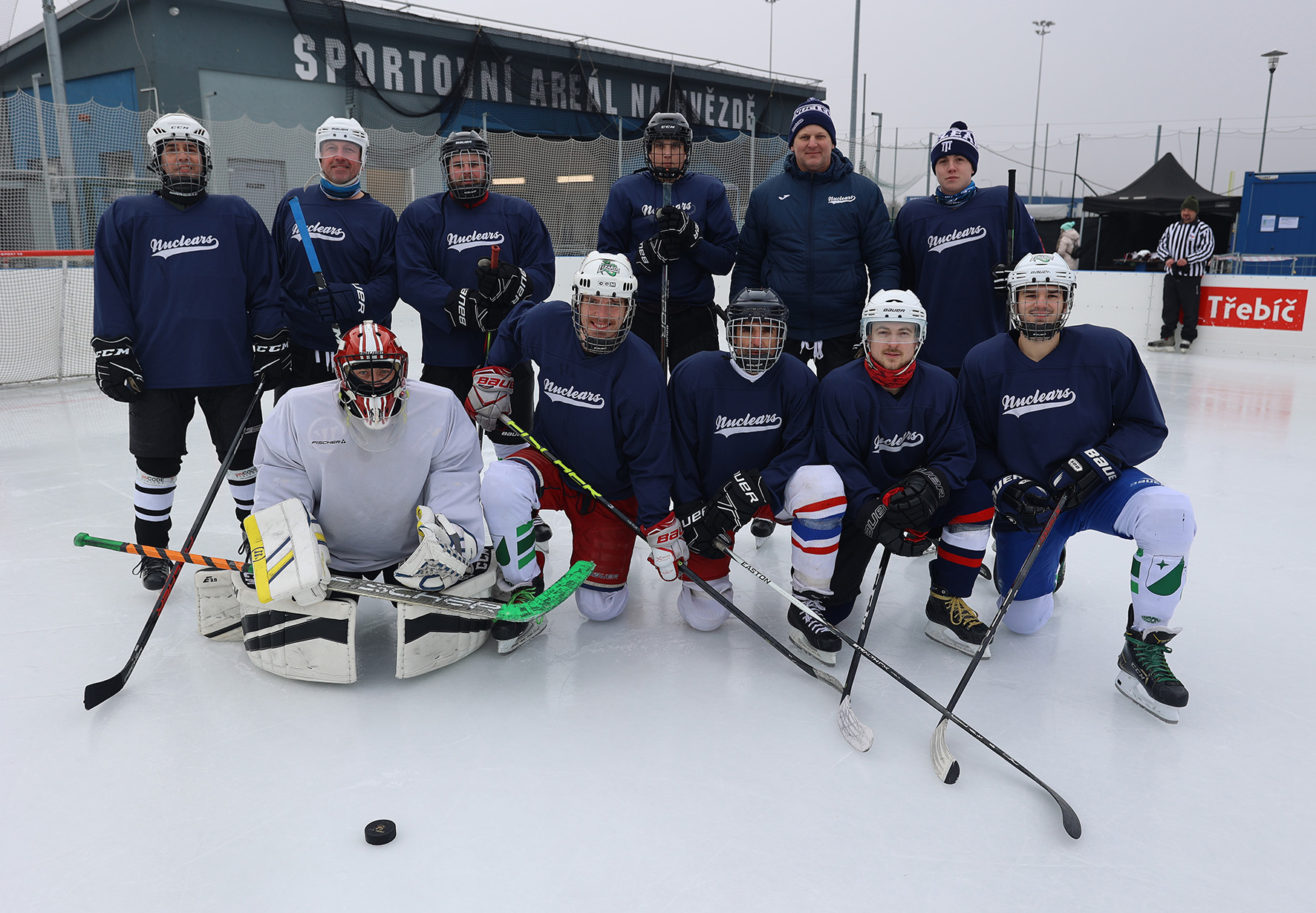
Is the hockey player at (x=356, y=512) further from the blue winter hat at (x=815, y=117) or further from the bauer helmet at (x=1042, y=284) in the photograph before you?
the blue winter hat at (x=815, y=117)

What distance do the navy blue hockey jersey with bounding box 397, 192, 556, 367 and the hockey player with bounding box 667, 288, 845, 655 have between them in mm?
856

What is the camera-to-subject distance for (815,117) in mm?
3178

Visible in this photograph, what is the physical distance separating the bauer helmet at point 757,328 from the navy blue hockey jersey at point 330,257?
4.47 feet

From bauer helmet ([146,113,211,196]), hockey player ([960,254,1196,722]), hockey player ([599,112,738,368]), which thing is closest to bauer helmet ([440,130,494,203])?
hockey player ([599,112,738,368])

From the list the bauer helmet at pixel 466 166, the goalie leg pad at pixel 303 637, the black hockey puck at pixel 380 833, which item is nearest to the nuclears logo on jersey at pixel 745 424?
the goalie leg pad at pixel 303 637

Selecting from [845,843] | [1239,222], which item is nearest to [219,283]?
[845,843]

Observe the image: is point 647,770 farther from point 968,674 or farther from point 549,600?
point 968,674

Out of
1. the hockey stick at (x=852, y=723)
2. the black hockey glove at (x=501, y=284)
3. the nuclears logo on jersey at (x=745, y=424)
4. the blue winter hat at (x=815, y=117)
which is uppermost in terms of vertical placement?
the blue winter hat at (x=815, y=117)

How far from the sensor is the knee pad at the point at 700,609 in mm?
2650

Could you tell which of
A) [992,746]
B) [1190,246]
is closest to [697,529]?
[992,746]

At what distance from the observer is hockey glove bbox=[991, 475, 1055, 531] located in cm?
236

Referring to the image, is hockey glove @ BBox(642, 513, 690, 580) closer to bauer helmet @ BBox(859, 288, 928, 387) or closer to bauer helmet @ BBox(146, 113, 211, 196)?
bauer helmet @ BBox(859, 288, 928, 387)

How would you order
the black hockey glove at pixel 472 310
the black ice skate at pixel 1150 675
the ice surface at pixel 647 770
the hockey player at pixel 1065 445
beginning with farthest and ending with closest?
the black hockey glove at pixel 472 310 → the hockey player at pixel 1065 445 → the black ice skate at pixel 1150 675 → the ice surface at pixel 647 770

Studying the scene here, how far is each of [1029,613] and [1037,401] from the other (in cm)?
65
